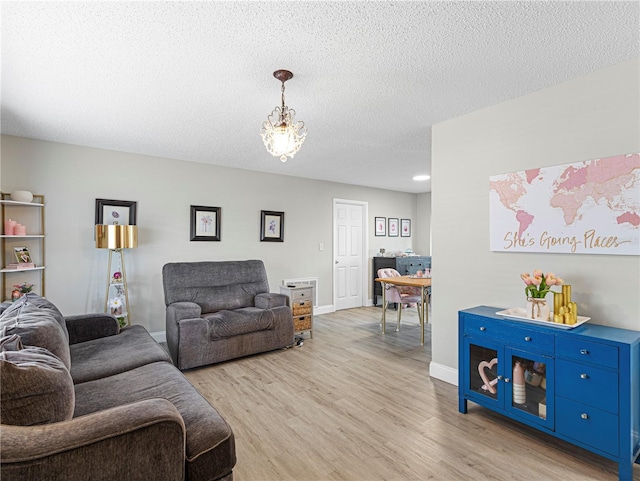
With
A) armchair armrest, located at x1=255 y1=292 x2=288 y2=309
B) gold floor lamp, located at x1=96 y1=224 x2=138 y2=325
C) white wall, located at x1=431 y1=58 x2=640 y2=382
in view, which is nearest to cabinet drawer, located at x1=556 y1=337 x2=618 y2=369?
white wall, located at x1=431 y1=58 x2=640 y2=382

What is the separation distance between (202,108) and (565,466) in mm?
3504

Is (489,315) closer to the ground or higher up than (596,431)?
higher up

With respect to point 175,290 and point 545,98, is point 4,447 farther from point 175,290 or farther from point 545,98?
point 545,98

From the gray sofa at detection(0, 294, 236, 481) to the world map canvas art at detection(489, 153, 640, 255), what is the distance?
2.38 m

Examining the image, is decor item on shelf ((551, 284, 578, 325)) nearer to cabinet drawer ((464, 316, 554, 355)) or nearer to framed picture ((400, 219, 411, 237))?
cabinet drawer ((464, 316, 554, 355))

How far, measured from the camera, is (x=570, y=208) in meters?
2.24

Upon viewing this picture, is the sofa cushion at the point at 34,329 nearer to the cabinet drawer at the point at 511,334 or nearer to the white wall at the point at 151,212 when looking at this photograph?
the white wall at the point at 151,212

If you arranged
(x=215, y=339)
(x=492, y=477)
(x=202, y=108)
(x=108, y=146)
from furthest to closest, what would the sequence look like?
(x=108, y=146)
(x=215, y=339)
(x=202, y=108)
(x=492, y=477)

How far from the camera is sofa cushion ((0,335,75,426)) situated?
112cm

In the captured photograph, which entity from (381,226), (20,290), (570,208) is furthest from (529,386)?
(381,226)

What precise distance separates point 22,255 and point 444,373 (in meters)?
4.35

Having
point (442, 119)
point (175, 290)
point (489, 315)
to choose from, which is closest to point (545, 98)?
point (442, 119)

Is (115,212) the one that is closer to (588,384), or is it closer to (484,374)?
(484,374)

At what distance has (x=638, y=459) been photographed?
190 centimetres
